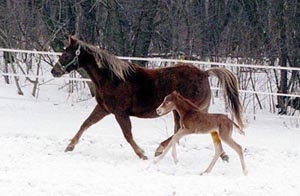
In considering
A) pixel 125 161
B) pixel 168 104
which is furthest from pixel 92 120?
pixel 168 104

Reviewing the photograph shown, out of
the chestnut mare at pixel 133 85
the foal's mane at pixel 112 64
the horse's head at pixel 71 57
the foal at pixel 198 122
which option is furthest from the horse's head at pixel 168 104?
the horse's head at pixel 71 57

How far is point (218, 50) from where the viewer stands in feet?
48.1

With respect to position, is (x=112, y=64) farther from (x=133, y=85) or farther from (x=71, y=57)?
(x=71, y=57)

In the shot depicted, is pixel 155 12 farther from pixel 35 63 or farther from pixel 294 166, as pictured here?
pixel 294 166

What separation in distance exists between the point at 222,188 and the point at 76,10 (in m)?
9.46

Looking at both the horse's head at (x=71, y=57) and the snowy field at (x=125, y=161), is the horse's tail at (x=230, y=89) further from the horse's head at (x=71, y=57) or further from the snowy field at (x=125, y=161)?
the horse's head at (x=71, y=57)

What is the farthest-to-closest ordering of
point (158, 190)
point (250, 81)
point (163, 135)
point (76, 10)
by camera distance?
point (76, 10)
point (250, 81)
point (163, 135)
point (158, 190)

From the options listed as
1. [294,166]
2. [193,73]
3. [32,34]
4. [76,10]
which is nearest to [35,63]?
[32,34]

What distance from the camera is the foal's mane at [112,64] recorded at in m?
8.12

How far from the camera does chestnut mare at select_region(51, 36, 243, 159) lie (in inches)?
318

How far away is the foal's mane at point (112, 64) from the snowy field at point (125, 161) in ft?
3.91

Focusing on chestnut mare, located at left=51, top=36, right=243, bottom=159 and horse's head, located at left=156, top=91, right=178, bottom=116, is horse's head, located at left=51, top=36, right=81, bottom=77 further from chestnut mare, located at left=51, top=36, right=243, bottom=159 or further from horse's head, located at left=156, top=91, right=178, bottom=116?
horse's head, located at left=156, top=91, right=178, bottom=116

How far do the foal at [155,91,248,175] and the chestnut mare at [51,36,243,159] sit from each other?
26.8 inches

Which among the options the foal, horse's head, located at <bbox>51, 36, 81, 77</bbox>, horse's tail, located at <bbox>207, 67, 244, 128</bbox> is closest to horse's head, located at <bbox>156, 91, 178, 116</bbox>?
the foal
